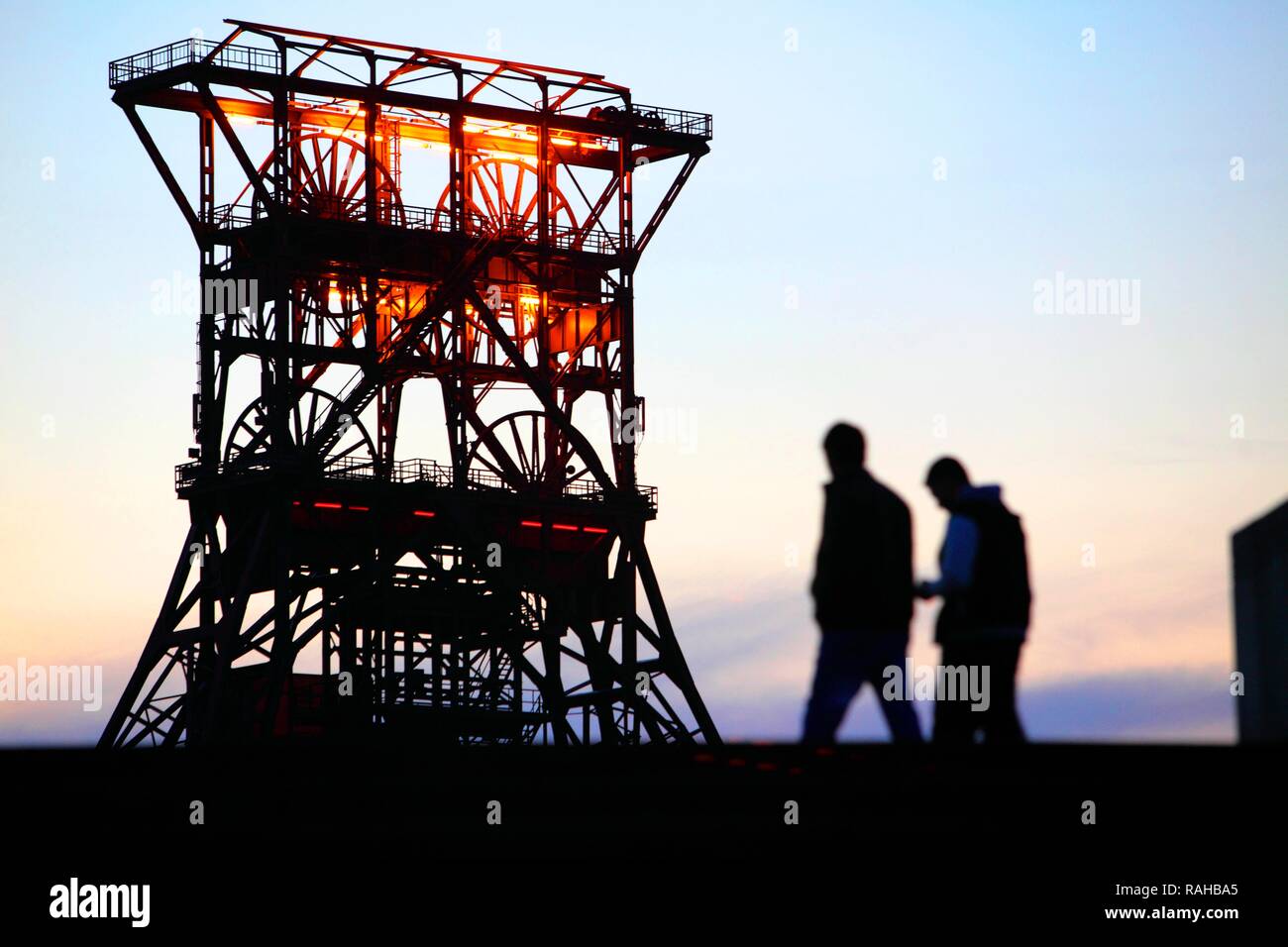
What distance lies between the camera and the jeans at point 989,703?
74.5ft

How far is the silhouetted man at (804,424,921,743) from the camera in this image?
22.2 metres

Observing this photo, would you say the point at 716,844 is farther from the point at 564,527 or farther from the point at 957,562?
the point at 564,527

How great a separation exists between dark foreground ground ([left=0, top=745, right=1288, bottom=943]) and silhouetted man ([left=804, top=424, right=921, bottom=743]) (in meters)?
1.25

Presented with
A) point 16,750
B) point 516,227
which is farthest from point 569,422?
point 16,750

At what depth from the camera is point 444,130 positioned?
73.3 m

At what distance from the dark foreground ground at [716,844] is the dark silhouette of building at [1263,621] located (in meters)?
2.45

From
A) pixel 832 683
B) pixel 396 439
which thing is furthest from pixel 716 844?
pixel 396 439

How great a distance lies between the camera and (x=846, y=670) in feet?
73.2

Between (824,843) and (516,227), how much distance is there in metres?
52.1

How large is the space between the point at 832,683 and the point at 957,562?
1370 mm

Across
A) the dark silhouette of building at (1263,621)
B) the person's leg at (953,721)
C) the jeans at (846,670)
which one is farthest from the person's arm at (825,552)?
the dark silhouette of building at (1263,621)
